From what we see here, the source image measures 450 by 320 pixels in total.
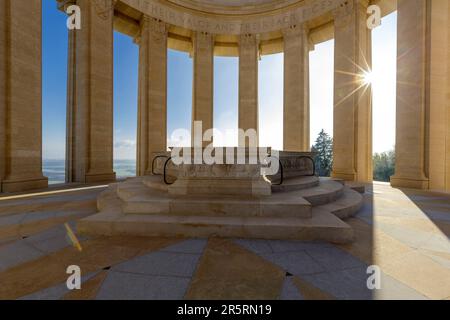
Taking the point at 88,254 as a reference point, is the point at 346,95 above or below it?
above

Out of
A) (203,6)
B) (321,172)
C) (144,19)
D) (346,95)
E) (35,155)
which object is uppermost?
(203,6)

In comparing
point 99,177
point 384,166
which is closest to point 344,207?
point 99,177

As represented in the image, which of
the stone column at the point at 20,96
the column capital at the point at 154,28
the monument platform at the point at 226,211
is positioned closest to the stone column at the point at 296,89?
the column capital at the point at 154,28

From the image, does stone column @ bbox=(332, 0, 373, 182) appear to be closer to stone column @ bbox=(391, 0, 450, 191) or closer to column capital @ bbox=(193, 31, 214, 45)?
stone column @ bbox=(391, 0, 450, 191)

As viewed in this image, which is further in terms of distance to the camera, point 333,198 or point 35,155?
point 35,155

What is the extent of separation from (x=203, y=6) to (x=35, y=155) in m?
19.3

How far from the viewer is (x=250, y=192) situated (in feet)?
19.0

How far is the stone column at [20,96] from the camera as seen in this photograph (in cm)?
1018

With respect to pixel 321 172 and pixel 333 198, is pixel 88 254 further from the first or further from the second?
pixel 321 172

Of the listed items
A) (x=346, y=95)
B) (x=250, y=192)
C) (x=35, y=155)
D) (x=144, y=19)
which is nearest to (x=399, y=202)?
(x=250, y=192)

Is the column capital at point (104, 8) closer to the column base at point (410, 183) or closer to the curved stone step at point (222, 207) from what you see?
the curved stone step at point (222, 207)

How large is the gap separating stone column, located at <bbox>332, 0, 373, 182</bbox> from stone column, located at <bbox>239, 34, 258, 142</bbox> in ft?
23.9

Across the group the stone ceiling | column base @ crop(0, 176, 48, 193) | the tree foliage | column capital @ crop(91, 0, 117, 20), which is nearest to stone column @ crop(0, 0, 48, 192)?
column base @ crop(0, 176, 48, 193)

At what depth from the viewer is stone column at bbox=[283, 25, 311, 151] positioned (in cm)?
1916
